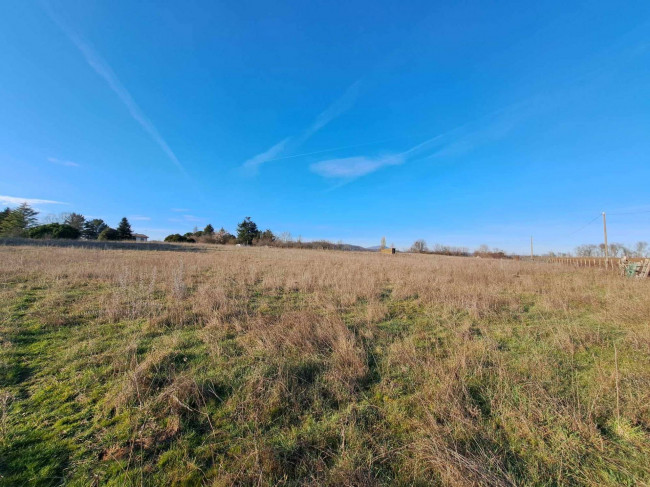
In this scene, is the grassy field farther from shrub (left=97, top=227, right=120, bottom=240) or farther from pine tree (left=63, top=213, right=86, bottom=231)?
pine tree (left=63, top=213, right=86, bottom=231)

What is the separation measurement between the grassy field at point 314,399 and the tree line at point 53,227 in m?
49.7

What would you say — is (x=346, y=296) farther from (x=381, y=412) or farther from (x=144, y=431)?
(x=144, y=431)

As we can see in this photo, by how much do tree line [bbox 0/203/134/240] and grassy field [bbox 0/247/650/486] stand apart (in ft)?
163

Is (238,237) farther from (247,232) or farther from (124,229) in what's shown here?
(124,229)

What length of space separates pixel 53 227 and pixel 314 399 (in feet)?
189

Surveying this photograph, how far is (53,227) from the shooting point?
39250 millimetres

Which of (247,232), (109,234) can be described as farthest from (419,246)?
(109,234)

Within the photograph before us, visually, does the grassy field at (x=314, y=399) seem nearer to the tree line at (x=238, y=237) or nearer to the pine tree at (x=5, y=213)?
the tree line at (x=238, y=237)

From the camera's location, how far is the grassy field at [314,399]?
6.00 feet

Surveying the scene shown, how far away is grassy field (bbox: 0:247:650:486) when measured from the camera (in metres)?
1.83

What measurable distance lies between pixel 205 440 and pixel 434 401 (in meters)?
2.24

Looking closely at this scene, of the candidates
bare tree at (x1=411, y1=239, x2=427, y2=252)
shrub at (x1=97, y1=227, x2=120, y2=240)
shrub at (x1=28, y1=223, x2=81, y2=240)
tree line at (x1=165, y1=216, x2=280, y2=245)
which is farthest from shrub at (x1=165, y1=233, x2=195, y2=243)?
bare tree at (x1=411, y1=239, x2=427, y2=252)

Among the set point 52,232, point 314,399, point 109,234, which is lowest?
point 314,399

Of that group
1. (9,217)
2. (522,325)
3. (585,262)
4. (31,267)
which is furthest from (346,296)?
(9,217)
